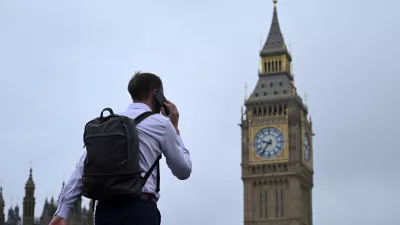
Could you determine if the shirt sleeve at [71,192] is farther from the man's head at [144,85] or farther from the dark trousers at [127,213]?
the man's head at [144,85]

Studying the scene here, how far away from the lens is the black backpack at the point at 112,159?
5.31 metres

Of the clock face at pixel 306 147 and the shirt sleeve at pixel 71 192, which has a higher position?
the clock face at pixel 306 147

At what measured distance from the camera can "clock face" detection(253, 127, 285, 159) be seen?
266 feet

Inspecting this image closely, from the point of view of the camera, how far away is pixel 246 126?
270ft

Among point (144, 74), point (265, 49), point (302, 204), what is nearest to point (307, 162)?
point (302, 204)

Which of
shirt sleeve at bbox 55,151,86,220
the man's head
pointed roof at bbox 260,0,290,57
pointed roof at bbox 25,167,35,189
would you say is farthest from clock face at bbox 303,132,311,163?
shirt sleeve at bbox 55,151,86,220

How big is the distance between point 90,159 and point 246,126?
→ 253 feet

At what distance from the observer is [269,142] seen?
8125 cm

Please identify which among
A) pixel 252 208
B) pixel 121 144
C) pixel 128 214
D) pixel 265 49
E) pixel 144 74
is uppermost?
pixel 265 49

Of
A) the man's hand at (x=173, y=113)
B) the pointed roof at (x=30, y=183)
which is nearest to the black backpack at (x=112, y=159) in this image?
the man's hand at (x=173, y=113)

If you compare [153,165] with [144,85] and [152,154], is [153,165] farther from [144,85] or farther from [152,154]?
[144,85]

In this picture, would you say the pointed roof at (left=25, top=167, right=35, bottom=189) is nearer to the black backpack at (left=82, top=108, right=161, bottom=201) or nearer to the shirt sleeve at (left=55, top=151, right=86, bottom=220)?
the shirt sleeve at (left=55, top=151, right=86, bottom=220)

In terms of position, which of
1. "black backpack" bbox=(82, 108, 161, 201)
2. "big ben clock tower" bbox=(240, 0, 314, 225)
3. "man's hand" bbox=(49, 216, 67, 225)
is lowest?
"man's hand" bbox=(49, 216, 67, 225)

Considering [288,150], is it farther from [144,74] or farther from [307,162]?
[144,74]
